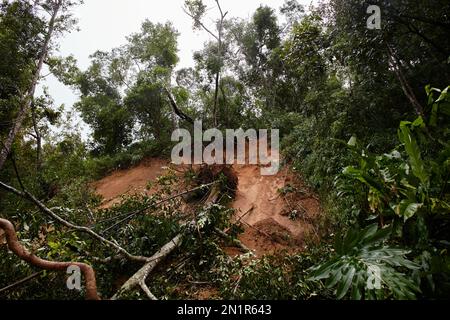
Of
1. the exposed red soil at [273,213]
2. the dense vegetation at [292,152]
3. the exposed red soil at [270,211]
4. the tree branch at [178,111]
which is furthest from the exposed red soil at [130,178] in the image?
the exposed red soil at [273,213]

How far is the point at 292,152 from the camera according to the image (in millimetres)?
10031

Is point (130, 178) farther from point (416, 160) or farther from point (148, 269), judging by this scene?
point (416, 160)

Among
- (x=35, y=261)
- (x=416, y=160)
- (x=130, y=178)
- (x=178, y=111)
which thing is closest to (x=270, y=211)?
(x=416, y=160)

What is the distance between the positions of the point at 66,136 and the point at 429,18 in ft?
60.1

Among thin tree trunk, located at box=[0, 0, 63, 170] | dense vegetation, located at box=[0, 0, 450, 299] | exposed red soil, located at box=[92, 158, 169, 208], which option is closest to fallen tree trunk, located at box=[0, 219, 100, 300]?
dense vegetation, located at box=[0, 0, 450, 299]

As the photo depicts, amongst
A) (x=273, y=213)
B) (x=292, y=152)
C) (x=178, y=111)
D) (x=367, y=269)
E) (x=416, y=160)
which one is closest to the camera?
(x=367, y=269)

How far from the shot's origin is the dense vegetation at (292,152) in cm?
291

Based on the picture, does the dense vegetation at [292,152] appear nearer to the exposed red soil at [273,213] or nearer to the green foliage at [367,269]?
the green foliage at [367,269]

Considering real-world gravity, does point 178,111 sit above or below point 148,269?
above

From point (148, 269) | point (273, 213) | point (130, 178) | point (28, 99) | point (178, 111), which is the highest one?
point (28, 99)

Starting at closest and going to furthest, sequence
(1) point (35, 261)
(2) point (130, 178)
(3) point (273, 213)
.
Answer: (1) point (35, 261) → (3) point (273, 213) → (2) point (130, 178)

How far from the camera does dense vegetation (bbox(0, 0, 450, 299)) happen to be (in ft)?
9.56

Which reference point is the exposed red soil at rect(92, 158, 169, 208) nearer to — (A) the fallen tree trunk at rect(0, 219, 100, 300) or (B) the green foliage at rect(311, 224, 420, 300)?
(A) the fallen tree trunk at rect(0, 219, 100, 300)
